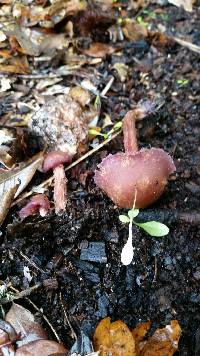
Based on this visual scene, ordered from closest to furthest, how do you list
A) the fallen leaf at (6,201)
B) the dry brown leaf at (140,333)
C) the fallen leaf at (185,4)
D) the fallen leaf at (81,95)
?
1. the dry brown leaf at (140,333)
2. the fallen leaf at (6,201)
3. the fallen leaf at (81,95)
4. the fallen leaf at (185,4)

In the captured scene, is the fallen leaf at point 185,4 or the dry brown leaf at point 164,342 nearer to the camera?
the dry brown leaf at point 164,342

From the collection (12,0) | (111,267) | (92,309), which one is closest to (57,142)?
(111,267)

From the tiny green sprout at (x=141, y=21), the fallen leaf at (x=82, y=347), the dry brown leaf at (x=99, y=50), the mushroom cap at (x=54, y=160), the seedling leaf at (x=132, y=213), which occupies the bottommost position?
the fallen leaf at (x=82, y=347)

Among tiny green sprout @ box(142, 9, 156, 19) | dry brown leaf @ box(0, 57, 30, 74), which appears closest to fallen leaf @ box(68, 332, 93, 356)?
dry brown leaf @ box(0, 57, 30, 74)

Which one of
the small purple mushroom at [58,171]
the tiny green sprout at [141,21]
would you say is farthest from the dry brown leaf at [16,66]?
the tiny green sprout at [141,21]

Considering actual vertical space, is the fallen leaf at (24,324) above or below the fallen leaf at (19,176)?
below

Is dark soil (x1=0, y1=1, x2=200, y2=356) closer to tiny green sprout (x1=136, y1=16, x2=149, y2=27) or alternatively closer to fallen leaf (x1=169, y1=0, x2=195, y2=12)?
tiny green sprout (x1=136, y1=16, x2=149, y2=27)

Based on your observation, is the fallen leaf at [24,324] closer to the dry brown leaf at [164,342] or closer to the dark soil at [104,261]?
the dark soil at [104,261]
